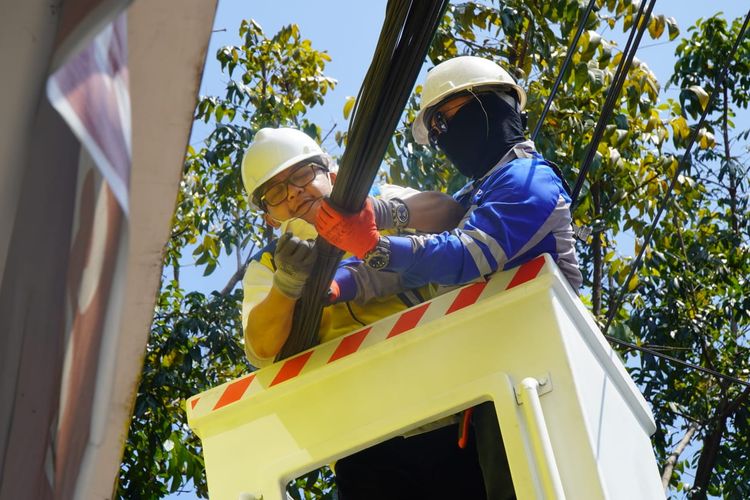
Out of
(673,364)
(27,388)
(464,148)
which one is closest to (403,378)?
(464,148)

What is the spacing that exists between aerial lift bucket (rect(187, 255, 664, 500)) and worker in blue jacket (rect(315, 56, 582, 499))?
163 millimetres

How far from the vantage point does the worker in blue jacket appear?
9.76 ft

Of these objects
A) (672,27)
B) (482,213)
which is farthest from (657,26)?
(482,213)

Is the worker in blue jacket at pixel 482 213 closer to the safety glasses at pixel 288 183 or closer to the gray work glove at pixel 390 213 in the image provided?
the gray work glove at pixel 390 213

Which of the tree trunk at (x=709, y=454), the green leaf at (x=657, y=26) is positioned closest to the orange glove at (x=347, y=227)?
the green leaf at (x=657, y=26)

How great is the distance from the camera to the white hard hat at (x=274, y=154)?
3.74 meters

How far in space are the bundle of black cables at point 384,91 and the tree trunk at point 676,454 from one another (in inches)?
227

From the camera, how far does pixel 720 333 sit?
921 cm

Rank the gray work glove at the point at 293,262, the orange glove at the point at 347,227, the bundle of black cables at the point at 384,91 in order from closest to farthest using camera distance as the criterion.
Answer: the bundle of black cables at the point at 384,91 < the orange glove at the point at 347,227 < the gray work glove at the point at 293,262

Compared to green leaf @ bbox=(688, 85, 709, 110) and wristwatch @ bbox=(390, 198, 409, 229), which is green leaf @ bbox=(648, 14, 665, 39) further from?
wristwatch @ bbox=(390, 198, 409, 229)

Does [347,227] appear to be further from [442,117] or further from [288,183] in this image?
[442,117]

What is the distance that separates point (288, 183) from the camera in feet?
12.2

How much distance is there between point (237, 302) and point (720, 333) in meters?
4.00

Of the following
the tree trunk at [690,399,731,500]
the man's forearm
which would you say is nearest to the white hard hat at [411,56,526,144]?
the man's forearm
